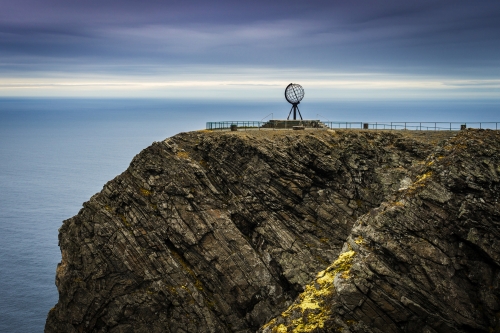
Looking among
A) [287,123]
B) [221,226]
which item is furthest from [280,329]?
[287,123]

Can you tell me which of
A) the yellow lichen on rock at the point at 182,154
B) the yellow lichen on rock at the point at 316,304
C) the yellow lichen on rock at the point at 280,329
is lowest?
the yellow lichen on rock at the point at 280,329

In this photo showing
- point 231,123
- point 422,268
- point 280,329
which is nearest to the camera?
point 422,268

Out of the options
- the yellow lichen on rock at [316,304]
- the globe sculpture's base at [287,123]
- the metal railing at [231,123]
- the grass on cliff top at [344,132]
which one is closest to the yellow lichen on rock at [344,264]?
the yellow lichen on rock at [316,304]

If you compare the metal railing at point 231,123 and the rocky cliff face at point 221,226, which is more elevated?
the metal railing at point 231,123

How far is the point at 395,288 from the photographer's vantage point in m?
44.9

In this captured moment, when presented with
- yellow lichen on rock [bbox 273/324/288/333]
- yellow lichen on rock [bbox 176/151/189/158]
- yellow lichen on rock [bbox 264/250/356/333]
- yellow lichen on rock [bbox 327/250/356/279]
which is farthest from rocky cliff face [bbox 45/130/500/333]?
yellow lichen on rock [bbox 273/324/288/333]

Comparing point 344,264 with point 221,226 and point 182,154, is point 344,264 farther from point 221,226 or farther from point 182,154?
point 182,154

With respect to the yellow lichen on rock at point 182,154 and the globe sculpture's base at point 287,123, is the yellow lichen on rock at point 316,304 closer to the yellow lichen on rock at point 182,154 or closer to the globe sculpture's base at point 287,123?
the yellow lichen on rock at point 182,154

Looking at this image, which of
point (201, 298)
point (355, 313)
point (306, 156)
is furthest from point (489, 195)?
point (201, 298)

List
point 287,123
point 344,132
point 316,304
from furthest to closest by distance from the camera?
point 287,123, point 344,132, point 316,304

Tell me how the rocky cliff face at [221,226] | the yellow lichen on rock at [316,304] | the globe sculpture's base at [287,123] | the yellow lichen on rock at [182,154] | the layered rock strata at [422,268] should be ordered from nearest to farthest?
the layered rock strata at [422,268], the yellow lichen on rock at [316,304], the rocky cliff face at [221,226], the yellow lichen on rock at [182,154], the globe sculpture's base at [287,123]

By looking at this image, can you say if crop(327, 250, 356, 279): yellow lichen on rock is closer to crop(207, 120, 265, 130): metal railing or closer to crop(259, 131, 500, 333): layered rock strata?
crop(259, 131, 500, 333): layered rock strata

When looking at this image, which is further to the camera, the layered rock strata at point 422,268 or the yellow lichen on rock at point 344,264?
the yellow lichen on rock at point 344,264

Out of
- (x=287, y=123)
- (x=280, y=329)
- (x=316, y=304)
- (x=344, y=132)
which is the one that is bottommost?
(x=280, y=329)
